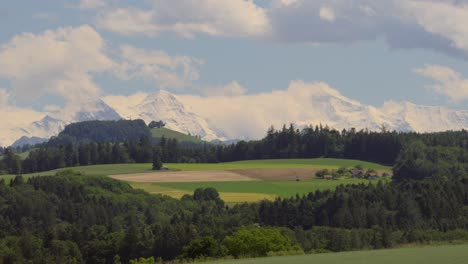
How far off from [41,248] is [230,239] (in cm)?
7769

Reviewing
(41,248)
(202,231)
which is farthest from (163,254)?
(41,248)

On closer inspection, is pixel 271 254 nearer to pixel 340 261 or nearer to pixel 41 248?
pixel 340 261

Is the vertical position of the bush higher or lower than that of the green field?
lower

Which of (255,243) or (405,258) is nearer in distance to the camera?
(405,258)

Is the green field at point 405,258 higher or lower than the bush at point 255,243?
higher

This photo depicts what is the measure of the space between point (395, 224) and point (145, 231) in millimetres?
52101

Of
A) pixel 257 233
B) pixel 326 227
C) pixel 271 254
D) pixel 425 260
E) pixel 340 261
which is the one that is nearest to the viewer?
pixel 425 260

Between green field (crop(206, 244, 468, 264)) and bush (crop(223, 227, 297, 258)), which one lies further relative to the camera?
bush (crop(223, 227, 297, 258))

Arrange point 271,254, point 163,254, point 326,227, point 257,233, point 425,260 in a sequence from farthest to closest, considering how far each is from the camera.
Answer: point 326,227 → point 163,254 → point 257,233 → point 271,254 → point 425,260

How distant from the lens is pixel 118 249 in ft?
583

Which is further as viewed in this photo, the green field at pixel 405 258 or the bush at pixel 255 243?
the bush at pixel 255 243

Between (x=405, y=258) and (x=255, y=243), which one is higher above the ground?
(x=405, y=258)

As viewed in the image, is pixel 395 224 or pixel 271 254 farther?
pixel 395 224

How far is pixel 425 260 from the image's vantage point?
61688 mm
